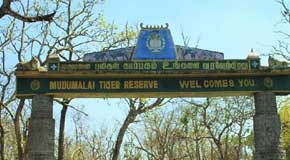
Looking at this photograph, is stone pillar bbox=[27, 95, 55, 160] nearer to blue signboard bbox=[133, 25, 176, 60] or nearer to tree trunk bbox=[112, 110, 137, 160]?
blue signboard bbox=[133, 25, 176, 60]

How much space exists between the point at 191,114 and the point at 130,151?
826 centimetres

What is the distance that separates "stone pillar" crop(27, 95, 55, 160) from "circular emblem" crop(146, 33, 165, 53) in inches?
121

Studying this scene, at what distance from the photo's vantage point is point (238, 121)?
29.9m

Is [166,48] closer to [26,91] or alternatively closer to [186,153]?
[26,91]

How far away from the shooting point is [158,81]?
1282 centimetres

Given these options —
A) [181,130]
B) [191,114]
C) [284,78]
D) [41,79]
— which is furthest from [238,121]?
[41,79]

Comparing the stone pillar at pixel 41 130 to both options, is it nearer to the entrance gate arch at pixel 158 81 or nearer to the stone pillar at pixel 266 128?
the entrance gate arch at pixel 158 81

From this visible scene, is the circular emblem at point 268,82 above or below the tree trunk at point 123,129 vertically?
above

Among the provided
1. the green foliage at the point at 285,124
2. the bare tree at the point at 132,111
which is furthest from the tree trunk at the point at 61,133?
the green foliage at the point at 285,124

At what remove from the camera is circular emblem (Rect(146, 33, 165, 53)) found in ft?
43.4

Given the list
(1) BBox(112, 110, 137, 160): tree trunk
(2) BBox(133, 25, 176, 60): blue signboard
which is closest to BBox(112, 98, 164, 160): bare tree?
(1) BBox(112, 110, 137, 160): tree trunk

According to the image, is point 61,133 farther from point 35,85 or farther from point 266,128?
point 266,128

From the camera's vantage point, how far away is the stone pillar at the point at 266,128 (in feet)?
40.7

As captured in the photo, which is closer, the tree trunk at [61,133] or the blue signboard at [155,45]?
the blue signboard at [155,45]
